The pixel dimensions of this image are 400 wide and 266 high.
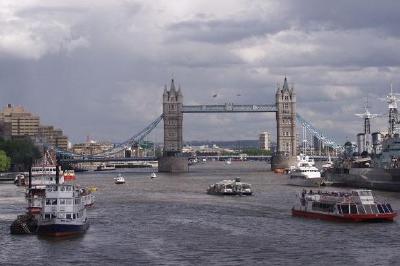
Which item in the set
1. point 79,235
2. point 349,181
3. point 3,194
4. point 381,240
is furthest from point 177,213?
point 349,181

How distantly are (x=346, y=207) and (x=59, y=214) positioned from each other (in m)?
23.0

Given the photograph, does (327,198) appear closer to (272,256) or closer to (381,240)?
(381,240)

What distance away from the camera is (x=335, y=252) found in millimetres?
58156

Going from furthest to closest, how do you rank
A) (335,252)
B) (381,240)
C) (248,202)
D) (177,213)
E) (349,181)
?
(349,181), (248,202), (177,213), (381,240), (335,252)

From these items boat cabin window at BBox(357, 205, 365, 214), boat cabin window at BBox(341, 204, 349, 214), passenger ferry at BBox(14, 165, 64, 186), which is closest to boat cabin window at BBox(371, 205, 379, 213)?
boat cabin window at BBox(357, 205, 365, 214)

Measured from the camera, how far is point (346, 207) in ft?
252

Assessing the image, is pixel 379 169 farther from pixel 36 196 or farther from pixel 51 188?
pixel 51 188

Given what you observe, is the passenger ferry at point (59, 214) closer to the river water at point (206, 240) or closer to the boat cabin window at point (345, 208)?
the river water at point (206, 240)

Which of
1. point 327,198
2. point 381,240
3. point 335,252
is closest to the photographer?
point 335,252

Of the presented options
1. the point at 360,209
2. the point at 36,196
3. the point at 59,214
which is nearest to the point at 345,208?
the point at 360,209

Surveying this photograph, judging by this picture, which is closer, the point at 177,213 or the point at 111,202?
the point at 177,213

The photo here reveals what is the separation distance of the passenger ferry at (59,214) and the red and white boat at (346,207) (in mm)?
20866

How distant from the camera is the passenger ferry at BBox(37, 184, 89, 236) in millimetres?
65500

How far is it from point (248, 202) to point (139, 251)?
43.6 meters
